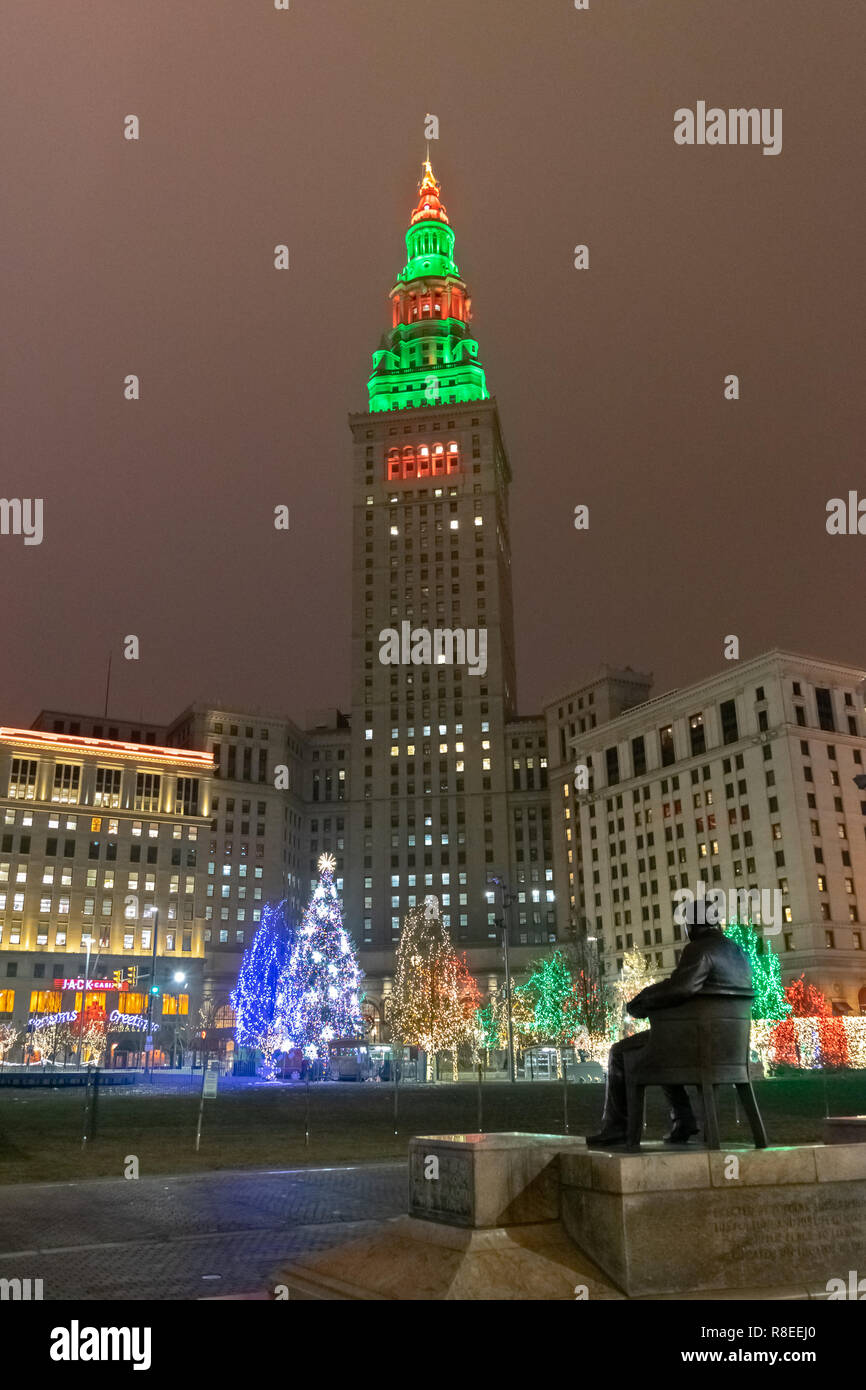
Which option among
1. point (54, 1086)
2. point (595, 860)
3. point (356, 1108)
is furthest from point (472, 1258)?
point (595, 860)

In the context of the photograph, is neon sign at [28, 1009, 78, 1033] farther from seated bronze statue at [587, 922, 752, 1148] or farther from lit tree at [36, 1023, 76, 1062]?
seated bronze statue at [587, 922, 752, 1148]

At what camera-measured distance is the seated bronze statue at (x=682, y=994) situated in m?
9.38

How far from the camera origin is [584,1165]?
8.63 m

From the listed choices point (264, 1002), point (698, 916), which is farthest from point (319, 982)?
point (698, 916)

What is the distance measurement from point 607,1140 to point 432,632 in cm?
14124

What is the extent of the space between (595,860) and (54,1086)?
78.9 meters

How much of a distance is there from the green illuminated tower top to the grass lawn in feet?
439

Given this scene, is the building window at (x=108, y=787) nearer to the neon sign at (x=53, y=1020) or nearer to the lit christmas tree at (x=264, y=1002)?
the neon sign at (x=53, y=1020)

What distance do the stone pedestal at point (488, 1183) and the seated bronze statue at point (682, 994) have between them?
59cm

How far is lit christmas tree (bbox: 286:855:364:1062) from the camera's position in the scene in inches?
2410

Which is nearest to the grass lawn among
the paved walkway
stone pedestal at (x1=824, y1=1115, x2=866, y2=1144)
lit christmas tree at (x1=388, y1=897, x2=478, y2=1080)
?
stone pedestal at (x1=824, y1=1115, x2=866, y2=1144)

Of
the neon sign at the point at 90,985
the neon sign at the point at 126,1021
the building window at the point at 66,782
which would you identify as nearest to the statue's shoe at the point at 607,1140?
the neon sign at the point at 126,1021
